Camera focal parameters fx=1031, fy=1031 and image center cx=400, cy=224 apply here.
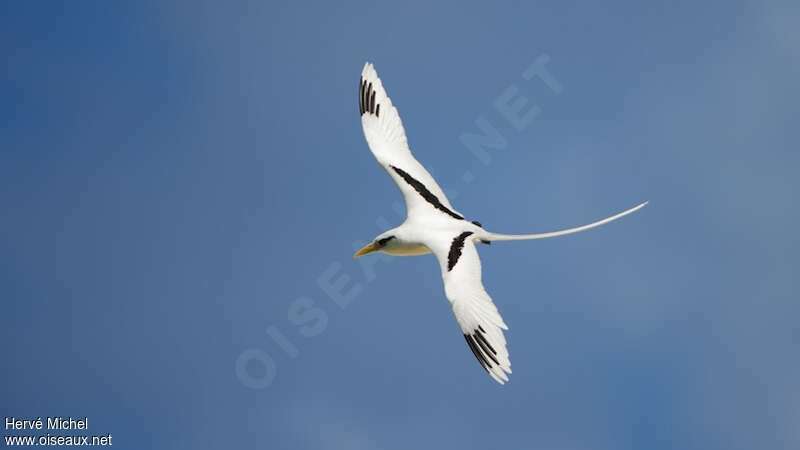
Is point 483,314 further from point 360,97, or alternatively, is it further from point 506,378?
point 360,97

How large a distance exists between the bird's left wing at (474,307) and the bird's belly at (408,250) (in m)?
1.36

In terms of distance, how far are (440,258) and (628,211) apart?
175 inches

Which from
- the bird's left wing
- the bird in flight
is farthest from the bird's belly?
the bird's left wing

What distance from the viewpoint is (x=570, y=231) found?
23.2 meters

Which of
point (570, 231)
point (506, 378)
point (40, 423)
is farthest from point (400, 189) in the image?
point (40, 423)

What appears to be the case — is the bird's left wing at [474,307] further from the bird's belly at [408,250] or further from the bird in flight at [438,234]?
the bird's belly at [408,250]

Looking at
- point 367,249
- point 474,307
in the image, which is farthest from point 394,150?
point 474,307

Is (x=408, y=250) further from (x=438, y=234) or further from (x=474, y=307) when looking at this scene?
(x=474, y=307)

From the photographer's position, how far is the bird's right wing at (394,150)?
25.1 metres

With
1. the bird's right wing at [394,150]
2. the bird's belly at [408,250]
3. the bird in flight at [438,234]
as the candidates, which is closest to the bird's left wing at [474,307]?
the bird in flight at [438,234]

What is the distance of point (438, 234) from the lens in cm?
2364

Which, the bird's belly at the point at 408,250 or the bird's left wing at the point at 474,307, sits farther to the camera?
the bird's belly at the point at 408,250

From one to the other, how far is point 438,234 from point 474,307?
3380mm

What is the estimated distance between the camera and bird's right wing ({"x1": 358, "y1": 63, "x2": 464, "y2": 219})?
25062 millimetres
